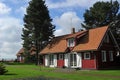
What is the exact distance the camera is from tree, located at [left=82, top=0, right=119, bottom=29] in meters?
72.5

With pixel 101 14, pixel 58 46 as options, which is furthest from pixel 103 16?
pixel 58 46

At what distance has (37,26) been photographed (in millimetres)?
64188

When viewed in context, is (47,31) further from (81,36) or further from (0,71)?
(0,71)

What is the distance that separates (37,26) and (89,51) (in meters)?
23.8

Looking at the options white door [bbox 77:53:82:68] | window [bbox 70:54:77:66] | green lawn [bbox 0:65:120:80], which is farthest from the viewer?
window [bbox 70:54:77:66]

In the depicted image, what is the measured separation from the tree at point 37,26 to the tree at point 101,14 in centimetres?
1329

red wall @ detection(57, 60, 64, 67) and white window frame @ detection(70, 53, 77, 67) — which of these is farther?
red wall @ detection(57, 60, 64, 67)

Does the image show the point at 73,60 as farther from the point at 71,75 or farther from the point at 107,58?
the point at 71,75

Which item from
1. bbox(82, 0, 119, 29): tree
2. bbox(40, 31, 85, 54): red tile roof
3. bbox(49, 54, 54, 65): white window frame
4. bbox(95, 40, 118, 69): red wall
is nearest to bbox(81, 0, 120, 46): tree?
bbox(82, 0, 119, 29): tree

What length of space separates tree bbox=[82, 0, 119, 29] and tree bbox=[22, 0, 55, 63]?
13.3 meters

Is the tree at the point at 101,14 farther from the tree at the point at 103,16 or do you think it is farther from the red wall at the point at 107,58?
the red wall at the point at 107,58

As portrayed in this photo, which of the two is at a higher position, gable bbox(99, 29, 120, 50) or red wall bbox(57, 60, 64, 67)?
gable bbox(99, 29, 120, 50)

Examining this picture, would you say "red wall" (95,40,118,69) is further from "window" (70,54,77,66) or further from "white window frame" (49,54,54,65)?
"white window frame" (49,54,54,65)

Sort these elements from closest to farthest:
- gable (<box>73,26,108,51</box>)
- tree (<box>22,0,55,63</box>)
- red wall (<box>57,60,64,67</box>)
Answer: gable (<box>73,26,108,51</box>) < red wall (<box>57,60,64,67</box>) < tree (<box>22,0,55,63</box>)
